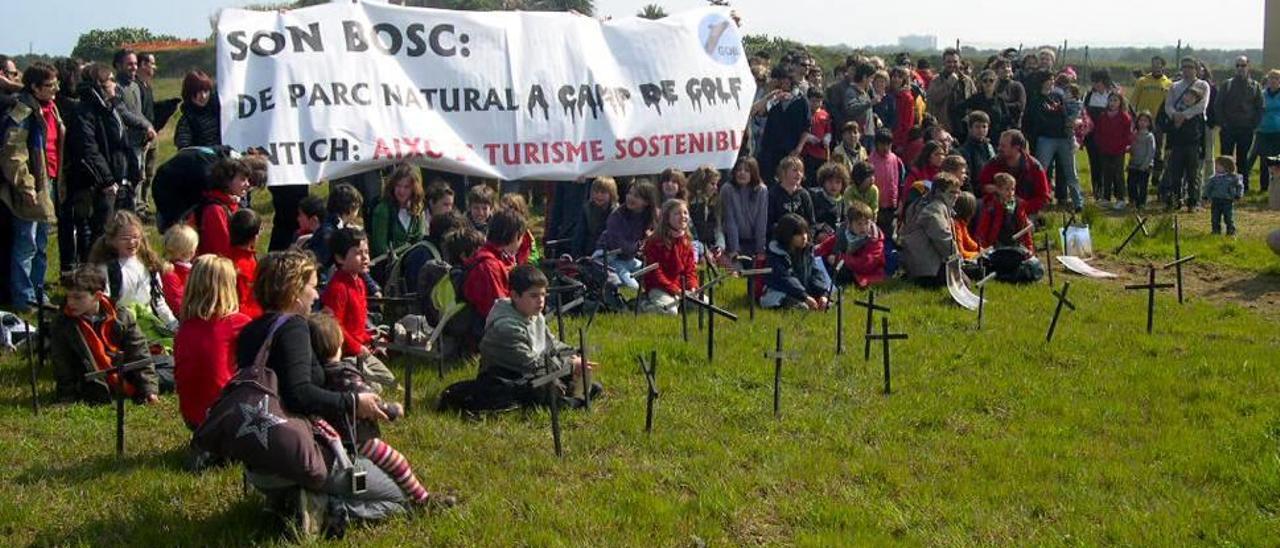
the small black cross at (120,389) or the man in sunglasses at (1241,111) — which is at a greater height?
the man in sunglasses at (1241,111)

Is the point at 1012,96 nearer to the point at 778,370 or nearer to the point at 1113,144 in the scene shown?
the point at 1113,144

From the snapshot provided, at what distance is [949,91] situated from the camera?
1945 cm

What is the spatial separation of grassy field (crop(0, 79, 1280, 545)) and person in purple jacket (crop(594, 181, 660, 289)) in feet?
5.21

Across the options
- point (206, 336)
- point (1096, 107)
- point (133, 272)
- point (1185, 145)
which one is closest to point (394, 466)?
point (206, 336)

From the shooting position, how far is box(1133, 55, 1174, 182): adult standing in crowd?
2122 cm

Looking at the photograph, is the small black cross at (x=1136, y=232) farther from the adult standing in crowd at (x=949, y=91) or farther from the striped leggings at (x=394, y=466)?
the striped leggings at (x=394, y=466)

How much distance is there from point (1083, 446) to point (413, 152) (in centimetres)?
612

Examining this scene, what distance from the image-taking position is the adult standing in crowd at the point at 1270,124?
20547 millimetres

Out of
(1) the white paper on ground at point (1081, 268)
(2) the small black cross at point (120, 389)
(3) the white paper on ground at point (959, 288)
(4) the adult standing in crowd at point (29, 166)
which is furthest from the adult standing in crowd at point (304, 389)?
(1) the white paper on ground at point (1081, 268)

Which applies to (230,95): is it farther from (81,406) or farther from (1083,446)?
(1083,446)

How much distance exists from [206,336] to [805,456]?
328cm

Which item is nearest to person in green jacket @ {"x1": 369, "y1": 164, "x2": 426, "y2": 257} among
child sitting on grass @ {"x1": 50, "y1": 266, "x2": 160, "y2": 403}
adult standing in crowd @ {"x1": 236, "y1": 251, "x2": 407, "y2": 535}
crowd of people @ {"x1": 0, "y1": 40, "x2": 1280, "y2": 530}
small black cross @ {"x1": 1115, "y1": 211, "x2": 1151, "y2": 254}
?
crowd of people @ {"x1": 0, "y1": 40, "x2": 1280, "y2": 530}

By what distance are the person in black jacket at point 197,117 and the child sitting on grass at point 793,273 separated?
4965mm

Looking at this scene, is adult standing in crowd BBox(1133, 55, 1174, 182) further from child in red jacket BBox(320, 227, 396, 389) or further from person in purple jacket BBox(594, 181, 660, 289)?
child in red jacket BBox(320, 227, 396, 389)
